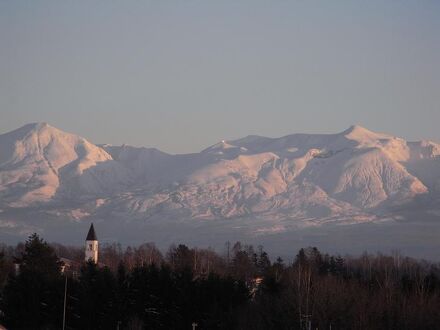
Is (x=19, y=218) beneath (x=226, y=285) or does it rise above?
above

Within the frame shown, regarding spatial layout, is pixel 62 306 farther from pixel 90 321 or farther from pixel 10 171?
pixel 10 171

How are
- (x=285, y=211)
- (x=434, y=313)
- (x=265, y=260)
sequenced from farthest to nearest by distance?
(x=285, y=211), (x=265, y=260), (x=434, y=313)

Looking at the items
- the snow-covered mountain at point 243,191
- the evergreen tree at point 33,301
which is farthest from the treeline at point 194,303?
the snow-covered mountain at point 243,191

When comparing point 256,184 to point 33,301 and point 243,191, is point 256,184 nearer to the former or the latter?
point 243,191

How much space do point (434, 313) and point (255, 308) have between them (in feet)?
28.4

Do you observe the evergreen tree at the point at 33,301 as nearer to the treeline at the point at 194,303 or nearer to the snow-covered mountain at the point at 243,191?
the treeline at the point at 194,303

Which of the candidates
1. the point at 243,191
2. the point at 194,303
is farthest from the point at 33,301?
the point at 243,191

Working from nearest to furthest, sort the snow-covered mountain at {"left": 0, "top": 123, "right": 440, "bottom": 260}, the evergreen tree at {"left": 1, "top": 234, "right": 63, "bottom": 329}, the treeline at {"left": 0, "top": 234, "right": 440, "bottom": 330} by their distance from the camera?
the treeline at {"left": 0, "top": 234, "right": 440, "bottom": 330} → the evergreen tree at {"left": 1, "top": 234, "right": 63, "bottom": 329} → the snow-covered mountain at {"left": 0, "top": 123, "right": 440, "bottom": 260}

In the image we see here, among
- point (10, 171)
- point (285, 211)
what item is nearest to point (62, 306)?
point (285, 211)

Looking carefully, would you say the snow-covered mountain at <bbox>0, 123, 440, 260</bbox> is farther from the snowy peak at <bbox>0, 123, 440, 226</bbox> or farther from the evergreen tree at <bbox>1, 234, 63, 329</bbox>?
the evergreen tree at <bbox>1, 234, 63, 329</bbox>

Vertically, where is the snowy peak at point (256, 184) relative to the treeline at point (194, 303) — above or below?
above

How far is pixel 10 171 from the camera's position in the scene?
192 metres

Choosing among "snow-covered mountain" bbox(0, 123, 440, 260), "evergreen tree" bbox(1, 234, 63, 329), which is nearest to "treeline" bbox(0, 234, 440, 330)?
"evergreen tree" bbox(1, 234, 63, 329)

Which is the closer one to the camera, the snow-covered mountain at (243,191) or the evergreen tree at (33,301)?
the evergreen tree at (33,301)
